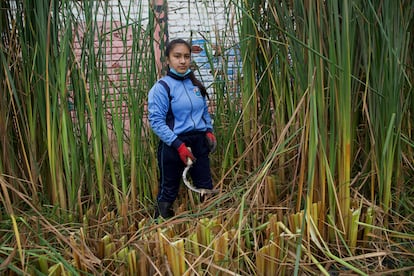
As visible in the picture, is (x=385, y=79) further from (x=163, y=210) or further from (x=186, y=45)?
(x=163, y=210)

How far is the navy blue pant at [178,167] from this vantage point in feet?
6.62

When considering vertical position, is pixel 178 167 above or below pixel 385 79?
below

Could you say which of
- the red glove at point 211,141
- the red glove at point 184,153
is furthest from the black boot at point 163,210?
the red glove at point 211,141

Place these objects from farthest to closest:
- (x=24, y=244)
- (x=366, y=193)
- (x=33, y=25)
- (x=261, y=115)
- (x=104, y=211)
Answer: (x=261, y=115) < (x=104, y=211) < (x=33, y=25) < (x=366, y=193) < (x=24, y=244)

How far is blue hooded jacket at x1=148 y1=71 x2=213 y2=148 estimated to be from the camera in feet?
6.38

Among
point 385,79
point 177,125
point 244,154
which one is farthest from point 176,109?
point 385,79

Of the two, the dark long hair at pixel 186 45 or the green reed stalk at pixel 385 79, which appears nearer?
the green reed stalk at pixel 385 79

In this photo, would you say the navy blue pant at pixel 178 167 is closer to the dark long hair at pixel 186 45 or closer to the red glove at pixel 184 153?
the red glove at pixel 184 153

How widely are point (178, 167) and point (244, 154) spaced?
1.36ft

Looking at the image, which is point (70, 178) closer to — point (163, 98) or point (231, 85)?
point (163, 98)

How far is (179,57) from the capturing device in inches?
78.8

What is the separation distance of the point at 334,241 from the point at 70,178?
3.31ft

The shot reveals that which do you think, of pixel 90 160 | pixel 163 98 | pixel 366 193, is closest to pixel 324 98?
pixel 366 193

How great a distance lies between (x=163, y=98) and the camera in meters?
1.96
